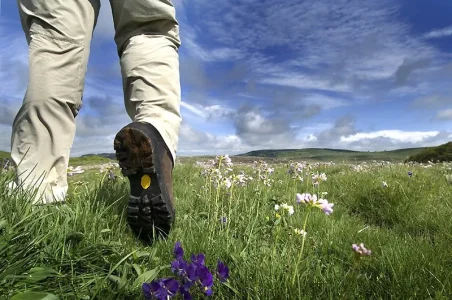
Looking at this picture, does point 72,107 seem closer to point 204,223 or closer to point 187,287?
point 204,223

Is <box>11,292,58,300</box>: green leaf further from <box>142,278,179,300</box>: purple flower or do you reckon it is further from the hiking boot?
the hiking boot

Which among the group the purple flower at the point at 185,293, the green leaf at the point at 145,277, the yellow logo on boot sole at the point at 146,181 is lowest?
the green leaf at the point at 145,277

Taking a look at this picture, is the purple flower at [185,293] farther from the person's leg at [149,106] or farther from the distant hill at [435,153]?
the distant hill at [435,153]

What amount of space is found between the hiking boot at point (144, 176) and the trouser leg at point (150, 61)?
0.31 meters

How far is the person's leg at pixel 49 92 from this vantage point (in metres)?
3.16

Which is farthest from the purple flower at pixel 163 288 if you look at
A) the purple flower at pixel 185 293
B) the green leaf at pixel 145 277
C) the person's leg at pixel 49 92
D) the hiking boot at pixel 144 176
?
the person's leg at pixel 49 92

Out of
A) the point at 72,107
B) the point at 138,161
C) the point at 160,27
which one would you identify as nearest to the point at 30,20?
the point at 72,107

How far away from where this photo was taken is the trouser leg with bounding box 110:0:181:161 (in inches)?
129

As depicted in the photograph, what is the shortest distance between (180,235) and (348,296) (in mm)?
1371

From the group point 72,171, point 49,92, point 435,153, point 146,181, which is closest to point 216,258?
point 146,181

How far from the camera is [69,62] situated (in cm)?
330

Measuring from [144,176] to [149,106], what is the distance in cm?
66

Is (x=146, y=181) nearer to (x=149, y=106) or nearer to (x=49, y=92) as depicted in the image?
(x=149, y=106)

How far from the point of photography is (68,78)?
10.8 ft
